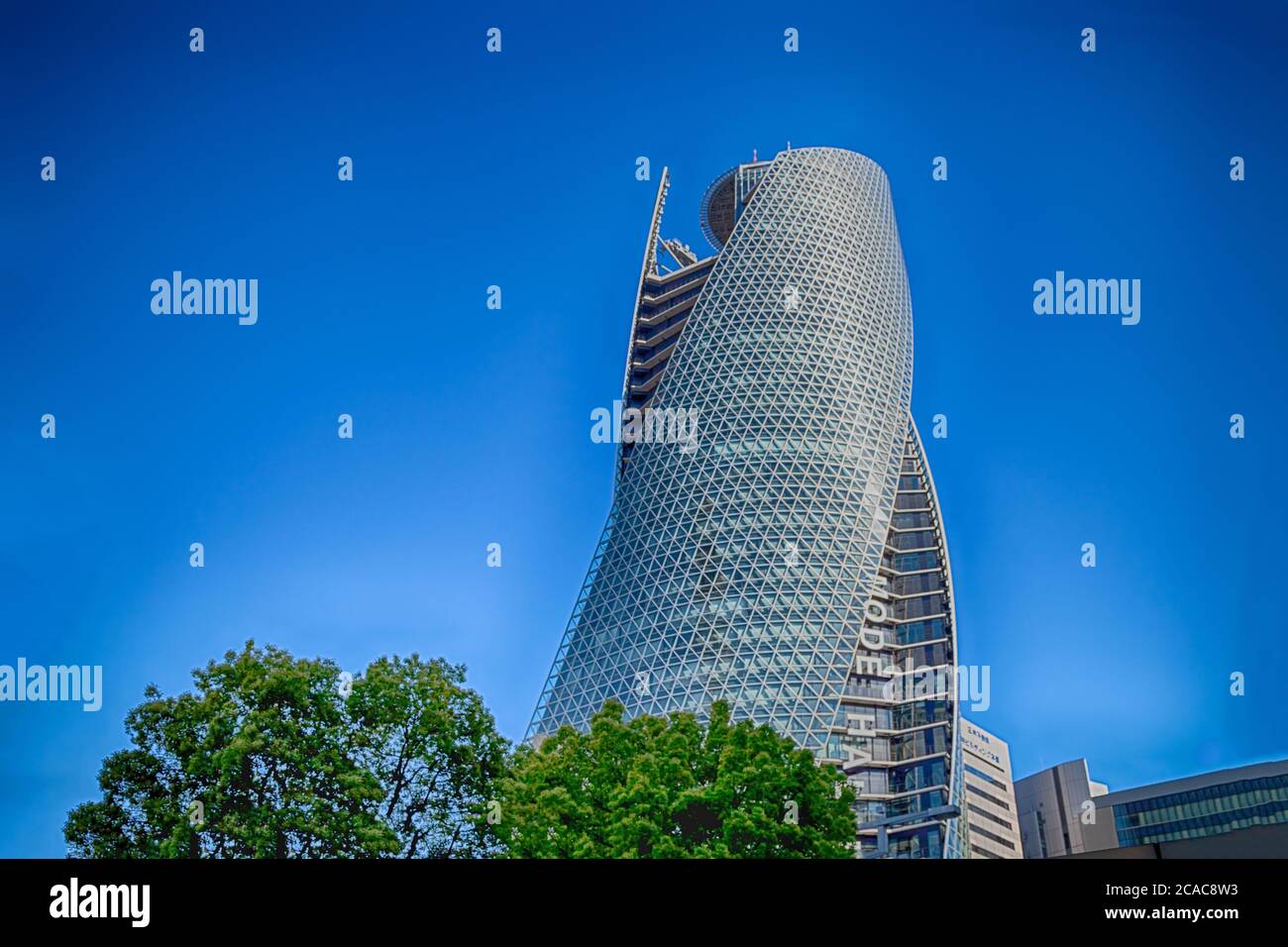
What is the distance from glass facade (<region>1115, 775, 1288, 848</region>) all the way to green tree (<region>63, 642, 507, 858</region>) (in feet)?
158

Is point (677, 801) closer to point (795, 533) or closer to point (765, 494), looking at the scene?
point (795, 533)

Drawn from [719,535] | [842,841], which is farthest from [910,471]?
[842,841]

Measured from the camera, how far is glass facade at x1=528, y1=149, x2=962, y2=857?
158 ft

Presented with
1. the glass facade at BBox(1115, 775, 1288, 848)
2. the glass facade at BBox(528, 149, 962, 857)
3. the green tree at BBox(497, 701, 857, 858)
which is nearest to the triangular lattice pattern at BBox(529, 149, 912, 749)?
the glass facade at BBox(528, 149, 962, 857)

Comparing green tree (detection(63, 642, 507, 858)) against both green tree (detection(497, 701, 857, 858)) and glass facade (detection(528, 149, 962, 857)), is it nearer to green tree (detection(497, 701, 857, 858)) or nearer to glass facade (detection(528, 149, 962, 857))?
green tree (detection(497, 701, 857, 858))

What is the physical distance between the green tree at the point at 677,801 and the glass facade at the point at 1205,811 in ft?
144

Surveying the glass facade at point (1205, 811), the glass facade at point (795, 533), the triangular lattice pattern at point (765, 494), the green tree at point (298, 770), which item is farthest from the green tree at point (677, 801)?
the glass facade at point (1205, 811)

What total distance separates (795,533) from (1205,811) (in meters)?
33.5

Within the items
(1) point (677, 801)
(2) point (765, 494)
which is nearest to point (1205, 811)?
(2) point (765, 494)

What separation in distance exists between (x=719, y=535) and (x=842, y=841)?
1138 inches

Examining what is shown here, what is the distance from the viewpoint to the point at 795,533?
169 feet

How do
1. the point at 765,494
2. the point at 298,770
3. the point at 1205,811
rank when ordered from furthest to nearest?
the point at 1205,811, the point at 765,494, the point at 298,770

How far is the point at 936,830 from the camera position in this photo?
1837 inches
